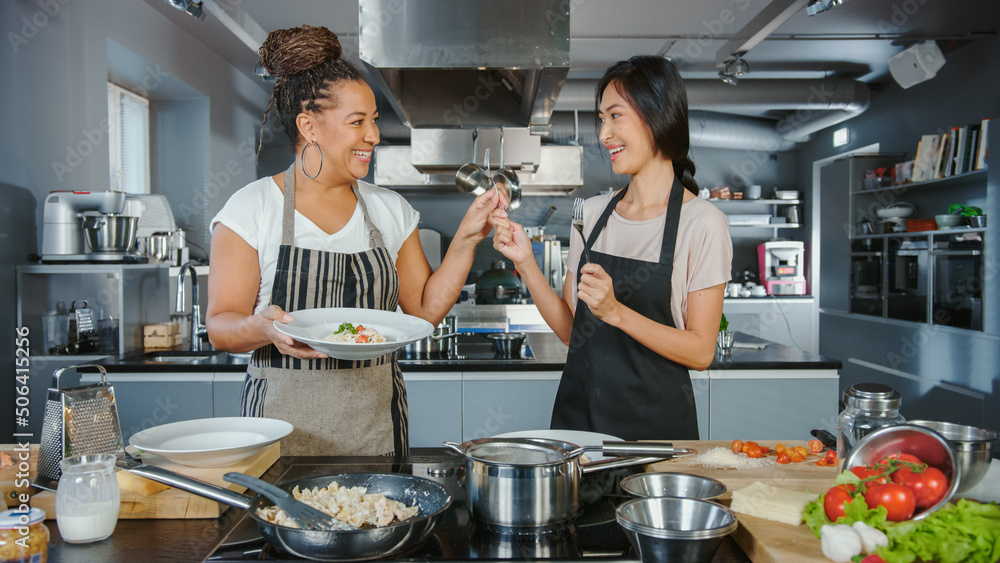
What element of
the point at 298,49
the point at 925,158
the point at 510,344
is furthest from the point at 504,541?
the point at 925,158

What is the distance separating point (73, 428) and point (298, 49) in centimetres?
99

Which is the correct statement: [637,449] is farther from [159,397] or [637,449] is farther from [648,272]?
[159,397]

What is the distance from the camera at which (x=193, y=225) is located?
5.76m

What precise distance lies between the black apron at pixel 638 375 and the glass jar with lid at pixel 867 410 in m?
0.57

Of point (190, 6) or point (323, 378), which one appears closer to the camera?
point (323, 378)

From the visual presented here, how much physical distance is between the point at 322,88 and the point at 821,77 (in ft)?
20.3

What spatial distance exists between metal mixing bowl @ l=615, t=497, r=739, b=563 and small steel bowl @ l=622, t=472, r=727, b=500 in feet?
0.34

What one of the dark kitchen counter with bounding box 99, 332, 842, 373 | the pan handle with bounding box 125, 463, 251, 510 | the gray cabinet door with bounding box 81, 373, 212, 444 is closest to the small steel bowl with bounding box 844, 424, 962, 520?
the pan handle with bounding box 125, 463, 251, 510

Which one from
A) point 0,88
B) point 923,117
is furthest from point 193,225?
point 923,117

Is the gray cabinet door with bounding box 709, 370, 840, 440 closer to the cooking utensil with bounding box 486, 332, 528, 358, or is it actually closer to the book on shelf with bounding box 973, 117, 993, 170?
the cooking utensil with bounding box 486, 332, 528, 358

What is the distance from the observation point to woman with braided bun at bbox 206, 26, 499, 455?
1.68 meters

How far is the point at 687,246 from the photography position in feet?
6.00

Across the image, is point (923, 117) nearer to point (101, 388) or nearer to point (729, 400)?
point (729, 400)

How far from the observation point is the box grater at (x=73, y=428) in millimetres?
1219
